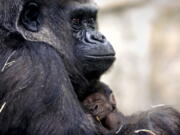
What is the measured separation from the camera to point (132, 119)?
535 cm

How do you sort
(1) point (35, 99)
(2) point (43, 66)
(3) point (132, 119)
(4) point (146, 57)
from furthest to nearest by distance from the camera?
(4) point (146, 57) < (3) point (132, 119) < (2) point (43, 66) < (1) point (35, 99)

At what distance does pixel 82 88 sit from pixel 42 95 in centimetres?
82

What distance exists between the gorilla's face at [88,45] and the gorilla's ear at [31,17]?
0.37m

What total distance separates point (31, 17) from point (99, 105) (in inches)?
39.3

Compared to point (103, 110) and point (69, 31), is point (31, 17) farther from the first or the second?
point (103, 110)

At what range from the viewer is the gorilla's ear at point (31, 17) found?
539 centimetres

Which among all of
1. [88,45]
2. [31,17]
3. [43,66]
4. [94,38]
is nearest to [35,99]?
[43,66]

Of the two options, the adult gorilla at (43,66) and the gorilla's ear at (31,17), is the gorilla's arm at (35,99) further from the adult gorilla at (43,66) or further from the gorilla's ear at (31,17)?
the gorilla's ear at (31,17)

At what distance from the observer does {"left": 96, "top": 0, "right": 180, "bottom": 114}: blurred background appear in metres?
11.7

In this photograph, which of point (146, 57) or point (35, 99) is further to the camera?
point (146, 57)

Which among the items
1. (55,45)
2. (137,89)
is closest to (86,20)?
(55,45)

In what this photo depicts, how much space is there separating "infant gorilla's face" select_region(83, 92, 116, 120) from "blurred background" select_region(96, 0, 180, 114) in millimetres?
5817

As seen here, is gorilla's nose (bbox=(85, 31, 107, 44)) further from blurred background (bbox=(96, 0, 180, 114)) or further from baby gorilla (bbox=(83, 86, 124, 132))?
Result: blurred background (bbox=(96, 0, 180, 114))

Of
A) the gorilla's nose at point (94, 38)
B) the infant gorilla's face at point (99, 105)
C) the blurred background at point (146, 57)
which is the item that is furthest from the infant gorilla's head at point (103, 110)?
the blurred background at point (146, 57)
